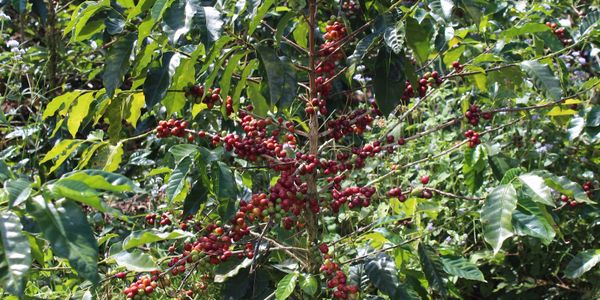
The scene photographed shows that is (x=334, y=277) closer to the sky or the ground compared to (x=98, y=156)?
closer to the ground

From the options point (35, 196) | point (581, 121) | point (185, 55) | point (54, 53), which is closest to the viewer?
point (35, 196)

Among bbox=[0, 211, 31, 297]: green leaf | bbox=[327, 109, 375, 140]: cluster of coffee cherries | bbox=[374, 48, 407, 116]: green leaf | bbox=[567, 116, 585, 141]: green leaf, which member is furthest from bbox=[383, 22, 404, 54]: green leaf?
bbox=[567, 116, 585, 141]: green leaf

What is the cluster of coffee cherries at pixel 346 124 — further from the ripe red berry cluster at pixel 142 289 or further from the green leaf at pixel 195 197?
the ripe red berry cluster at pixel 142 289

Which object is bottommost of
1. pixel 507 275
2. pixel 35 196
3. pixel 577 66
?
pixel 507 275

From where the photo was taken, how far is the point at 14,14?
3996 mm

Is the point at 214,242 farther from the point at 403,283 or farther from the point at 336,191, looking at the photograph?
the point at 403,283

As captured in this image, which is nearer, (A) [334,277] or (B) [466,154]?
(A) [334,277]

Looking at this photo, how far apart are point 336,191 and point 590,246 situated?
4.53 feet

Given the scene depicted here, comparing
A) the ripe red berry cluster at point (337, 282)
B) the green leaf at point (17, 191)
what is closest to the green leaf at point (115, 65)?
the green leaf at point (17, 191)

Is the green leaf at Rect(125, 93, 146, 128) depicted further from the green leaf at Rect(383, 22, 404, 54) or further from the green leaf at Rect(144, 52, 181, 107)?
the green leaf at Rect(383, 22, 404, 54)

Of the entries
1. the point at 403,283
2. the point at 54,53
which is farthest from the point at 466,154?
the point at 54,53

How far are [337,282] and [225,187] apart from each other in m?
0.36

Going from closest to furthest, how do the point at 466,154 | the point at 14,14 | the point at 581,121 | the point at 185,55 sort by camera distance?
the point at 185,55 → the point at 466,154 → the point at 581,121 → the point at 14,14

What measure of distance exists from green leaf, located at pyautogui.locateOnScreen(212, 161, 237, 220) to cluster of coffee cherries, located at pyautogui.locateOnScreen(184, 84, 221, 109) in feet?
0.69
